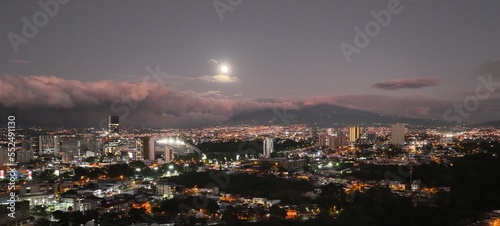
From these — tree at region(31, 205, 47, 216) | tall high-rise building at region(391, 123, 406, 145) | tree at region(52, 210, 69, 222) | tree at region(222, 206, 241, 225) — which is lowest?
tree at region(31, 205, 47, 216)

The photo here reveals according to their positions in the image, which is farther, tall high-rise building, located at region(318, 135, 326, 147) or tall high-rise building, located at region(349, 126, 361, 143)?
tall high-rise building, located at region(349, 126, 361, 143)

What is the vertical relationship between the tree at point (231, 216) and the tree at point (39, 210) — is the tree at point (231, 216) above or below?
above

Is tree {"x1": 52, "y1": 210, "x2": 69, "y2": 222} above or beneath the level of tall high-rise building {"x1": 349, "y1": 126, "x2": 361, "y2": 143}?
beneath

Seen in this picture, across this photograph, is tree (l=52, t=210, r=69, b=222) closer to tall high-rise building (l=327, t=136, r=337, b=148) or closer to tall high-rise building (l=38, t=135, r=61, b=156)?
tall high-rise building (l=38, t=135, r=61, b=156)

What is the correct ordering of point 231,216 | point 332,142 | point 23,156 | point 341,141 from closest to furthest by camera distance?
point 231,216, point 23,156, point 332,142, point 341,141

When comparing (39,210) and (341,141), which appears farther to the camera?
(341,141)

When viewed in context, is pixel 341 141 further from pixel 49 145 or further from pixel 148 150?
pixel 49 145

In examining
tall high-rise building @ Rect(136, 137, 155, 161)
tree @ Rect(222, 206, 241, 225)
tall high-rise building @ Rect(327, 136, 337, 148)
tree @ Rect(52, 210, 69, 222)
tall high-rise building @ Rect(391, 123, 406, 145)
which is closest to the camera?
tree @ Rect(222, 206, 241, 225)

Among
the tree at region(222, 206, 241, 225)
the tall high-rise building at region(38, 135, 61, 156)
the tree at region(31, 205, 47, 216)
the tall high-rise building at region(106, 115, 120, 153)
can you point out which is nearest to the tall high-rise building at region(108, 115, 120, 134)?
the tall high-rise building at region(106, 115, 120, 153)

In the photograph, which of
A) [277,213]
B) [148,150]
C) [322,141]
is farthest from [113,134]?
[277,213]

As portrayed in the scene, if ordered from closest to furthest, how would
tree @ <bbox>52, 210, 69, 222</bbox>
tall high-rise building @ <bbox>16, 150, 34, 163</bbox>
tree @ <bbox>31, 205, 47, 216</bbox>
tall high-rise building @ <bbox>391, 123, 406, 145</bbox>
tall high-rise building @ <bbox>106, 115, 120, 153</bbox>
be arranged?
1. tree @ <bbox>52, 210, 69, 222</bbox>
2. tree @ <bbox>31, 205, 47, 216</bbox>
3. tall high-rise building @ <bbox>16, 150, 34, 163</bbox>
4. tall high-rise building @ <bbox>391, 123, 406, 145</bbox>
5. tall high-rise building @ <bbox>106, 115, 120, 153</bbox>

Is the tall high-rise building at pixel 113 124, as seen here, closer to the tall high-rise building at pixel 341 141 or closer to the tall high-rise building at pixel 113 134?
the tall high-rise building at pixel 113 134

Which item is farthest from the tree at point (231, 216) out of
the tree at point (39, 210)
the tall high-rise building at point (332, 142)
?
the tall high-rise building at point (332, 142)
